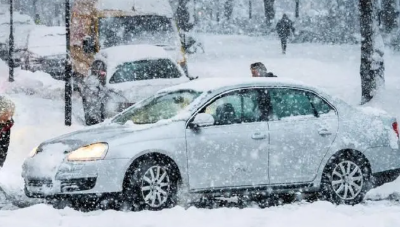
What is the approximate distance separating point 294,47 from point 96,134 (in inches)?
1220

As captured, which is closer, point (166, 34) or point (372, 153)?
point (372, 153)

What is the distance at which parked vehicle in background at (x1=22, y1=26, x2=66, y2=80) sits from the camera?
984 inches

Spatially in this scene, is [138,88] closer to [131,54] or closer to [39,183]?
[131,54]

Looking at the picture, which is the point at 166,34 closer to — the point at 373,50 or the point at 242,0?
the point at 373,50

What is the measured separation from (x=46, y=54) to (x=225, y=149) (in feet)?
58.2

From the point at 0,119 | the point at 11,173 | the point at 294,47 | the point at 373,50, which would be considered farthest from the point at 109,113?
the point at 294,47

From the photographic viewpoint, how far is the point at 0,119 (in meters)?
9.39

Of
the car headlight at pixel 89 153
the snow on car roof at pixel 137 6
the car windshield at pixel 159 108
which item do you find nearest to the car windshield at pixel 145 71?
the snow on car roof at pixel 137 6

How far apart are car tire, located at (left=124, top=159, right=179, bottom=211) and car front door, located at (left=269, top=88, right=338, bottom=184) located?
118 centimetres

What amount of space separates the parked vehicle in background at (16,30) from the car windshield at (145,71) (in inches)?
606

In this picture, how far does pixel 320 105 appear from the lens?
30.9 ft

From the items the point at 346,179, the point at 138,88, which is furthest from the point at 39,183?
the point at 138,88

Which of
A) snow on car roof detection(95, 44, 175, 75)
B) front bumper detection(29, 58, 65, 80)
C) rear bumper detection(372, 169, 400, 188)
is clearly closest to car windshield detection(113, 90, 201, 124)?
rear bumper detection(372, 169, 400, 188)

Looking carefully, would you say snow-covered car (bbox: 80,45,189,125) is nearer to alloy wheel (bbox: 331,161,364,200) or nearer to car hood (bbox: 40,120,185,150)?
car hood (bbox: 40,120,185,150)
